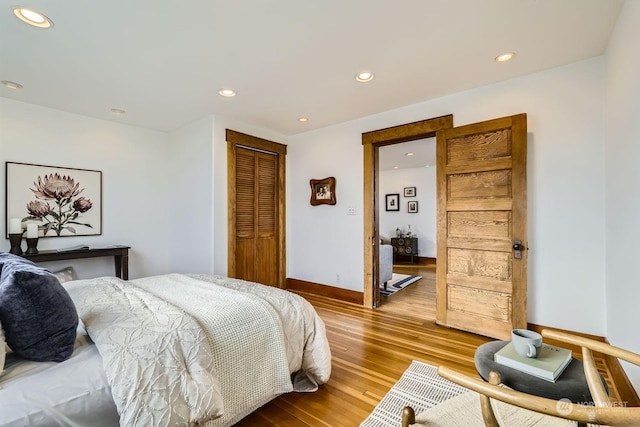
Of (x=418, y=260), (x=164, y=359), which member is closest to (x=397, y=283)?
(x=418, y=260)

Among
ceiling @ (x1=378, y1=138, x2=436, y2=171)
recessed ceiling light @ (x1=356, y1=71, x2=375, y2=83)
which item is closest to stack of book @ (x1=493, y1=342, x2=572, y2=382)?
recessed ceiling light @ (x1=356, y1=71, x2=375, y2=83)

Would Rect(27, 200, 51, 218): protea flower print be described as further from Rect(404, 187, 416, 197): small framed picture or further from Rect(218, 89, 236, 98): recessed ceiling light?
Rect(404, 187, 416, 197): small framed picture

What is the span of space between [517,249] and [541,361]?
4.81ft

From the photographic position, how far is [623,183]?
6.10ft

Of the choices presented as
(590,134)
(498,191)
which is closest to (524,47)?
(590,134)

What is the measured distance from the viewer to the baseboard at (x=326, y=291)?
3812 mm

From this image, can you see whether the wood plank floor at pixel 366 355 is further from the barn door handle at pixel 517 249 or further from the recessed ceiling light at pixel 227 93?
the recessed ceiling light at pixel 227 93

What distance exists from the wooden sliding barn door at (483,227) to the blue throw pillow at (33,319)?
301 cm

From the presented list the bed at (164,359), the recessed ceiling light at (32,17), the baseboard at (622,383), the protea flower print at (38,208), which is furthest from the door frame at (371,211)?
the protea flower print at (38,208)

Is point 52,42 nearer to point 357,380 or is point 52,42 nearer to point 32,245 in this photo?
point 32,245

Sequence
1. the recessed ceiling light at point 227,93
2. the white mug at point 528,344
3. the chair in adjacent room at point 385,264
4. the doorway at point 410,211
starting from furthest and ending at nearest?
the doorway at point 410,211, the chair in adjacent room at point 385,264, the recessed ceiling light at point 227,93, the white mug at point 528,344

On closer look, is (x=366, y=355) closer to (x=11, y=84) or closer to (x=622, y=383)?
(x=622, y=383)

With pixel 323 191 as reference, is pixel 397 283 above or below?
below

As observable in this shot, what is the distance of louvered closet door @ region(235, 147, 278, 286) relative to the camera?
3.96 metres
